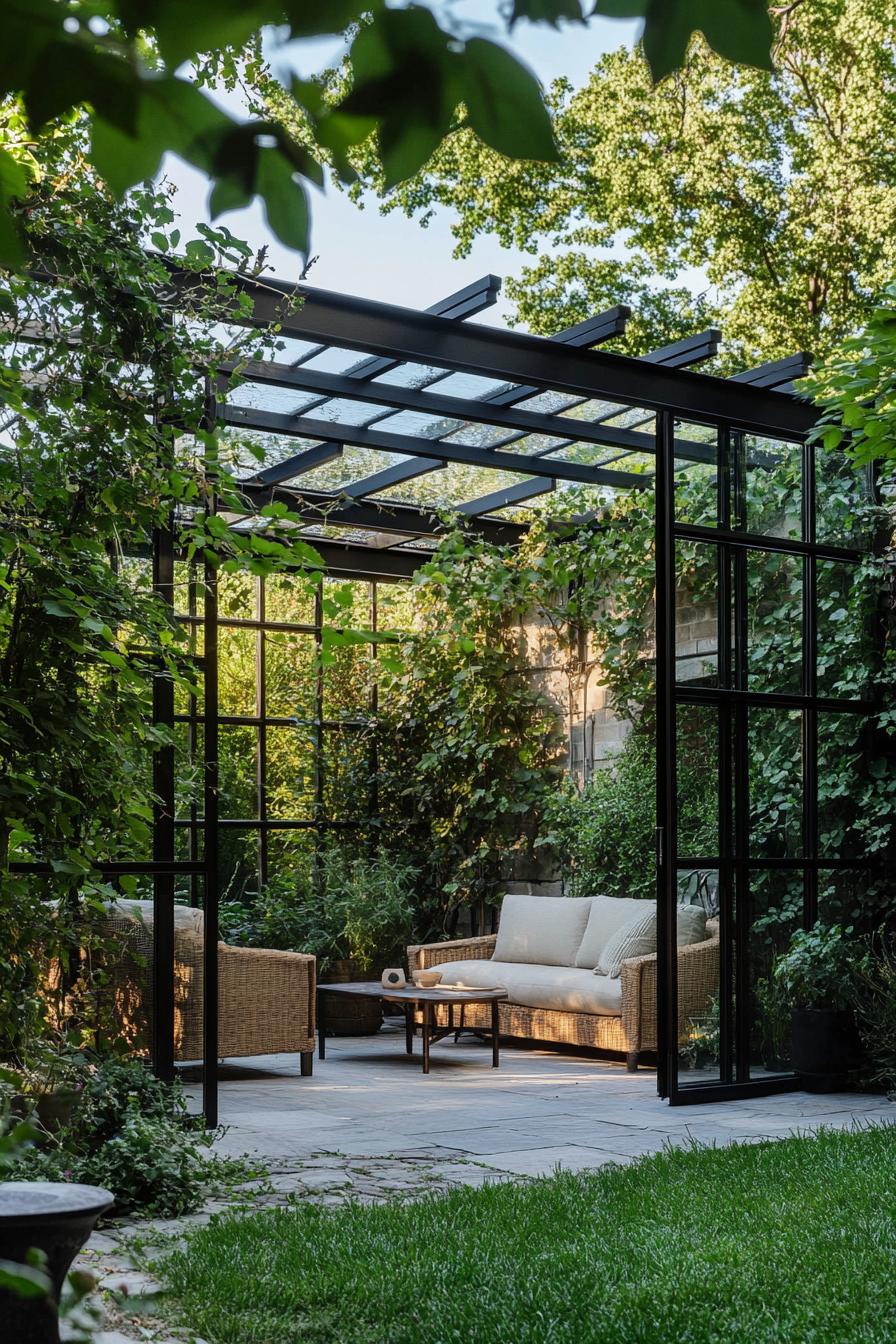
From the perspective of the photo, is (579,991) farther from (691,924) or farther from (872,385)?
(872,385)

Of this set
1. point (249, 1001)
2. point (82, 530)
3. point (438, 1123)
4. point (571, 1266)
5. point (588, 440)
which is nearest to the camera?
point (571, 1266)

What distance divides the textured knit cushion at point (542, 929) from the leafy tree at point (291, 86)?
8559 millimetres

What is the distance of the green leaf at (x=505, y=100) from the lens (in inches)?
33.9

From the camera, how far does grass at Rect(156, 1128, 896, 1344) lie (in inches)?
126

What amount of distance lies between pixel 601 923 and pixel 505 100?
8376 mm

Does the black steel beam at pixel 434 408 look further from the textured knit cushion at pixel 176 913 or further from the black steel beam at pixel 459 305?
the textured knit cushion at pixel 176 913

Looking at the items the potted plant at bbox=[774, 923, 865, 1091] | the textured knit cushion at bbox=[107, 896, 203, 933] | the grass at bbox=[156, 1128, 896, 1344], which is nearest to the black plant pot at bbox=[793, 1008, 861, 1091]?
the potted plant at bbox=[774, 923, 865, 1091]

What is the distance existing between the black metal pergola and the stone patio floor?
1.35ft

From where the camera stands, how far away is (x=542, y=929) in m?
9.38

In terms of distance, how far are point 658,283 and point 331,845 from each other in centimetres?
798

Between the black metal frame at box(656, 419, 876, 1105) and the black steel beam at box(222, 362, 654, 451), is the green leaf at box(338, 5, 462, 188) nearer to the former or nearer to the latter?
the black steel beam at box(222, 362, 654, 451)

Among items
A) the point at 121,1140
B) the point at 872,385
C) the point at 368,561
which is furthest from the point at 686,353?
the point at 368,561

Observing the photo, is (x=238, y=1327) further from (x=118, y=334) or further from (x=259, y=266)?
(x=259, y=266)

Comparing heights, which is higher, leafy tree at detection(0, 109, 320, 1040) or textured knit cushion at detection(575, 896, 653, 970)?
leafy tree at detection(0, 109, 320, 1040)
